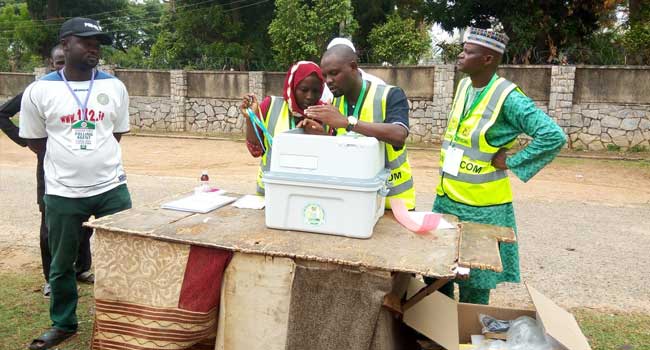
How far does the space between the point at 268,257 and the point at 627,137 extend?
10786mm

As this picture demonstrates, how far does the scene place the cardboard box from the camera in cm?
246

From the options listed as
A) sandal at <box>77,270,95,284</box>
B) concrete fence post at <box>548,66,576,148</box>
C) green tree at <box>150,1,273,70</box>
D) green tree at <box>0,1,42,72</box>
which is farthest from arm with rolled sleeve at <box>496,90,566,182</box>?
green tree at <box>0,1,42,72</box>

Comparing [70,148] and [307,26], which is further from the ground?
[307,26]

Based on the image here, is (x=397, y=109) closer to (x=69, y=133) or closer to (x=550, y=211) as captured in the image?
(x=69, y=133)

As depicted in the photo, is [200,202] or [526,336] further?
[200,202]

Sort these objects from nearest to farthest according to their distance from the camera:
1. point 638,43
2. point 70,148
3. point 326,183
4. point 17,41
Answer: point 326,183
point 70,148
point 638,43
point 17,41

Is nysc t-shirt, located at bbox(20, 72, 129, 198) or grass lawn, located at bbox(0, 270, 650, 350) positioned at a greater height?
nysc t-shirt, located at bbox(20, 72, 129, 198)

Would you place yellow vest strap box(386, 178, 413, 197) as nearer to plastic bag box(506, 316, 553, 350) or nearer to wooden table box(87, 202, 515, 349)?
wooden table box(87, 202, 515, 349)

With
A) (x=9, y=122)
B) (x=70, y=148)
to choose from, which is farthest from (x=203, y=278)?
(x=9, y=122)

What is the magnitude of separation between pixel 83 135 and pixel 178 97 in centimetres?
1176

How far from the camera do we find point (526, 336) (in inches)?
104

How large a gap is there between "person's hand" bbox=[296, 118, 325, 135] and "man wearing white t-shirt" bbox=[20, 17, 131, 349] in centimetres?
132

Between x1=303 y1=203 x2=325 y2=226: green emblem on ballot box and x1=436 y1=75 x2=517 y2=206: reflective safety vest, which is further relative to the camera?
x1=436 y1=75 x2=517 y2=206: reflective safety vest

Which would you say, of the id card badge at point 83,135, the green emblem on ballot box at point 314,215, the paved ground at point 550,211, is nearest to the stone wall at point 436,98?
the paved ground at point 550,211
